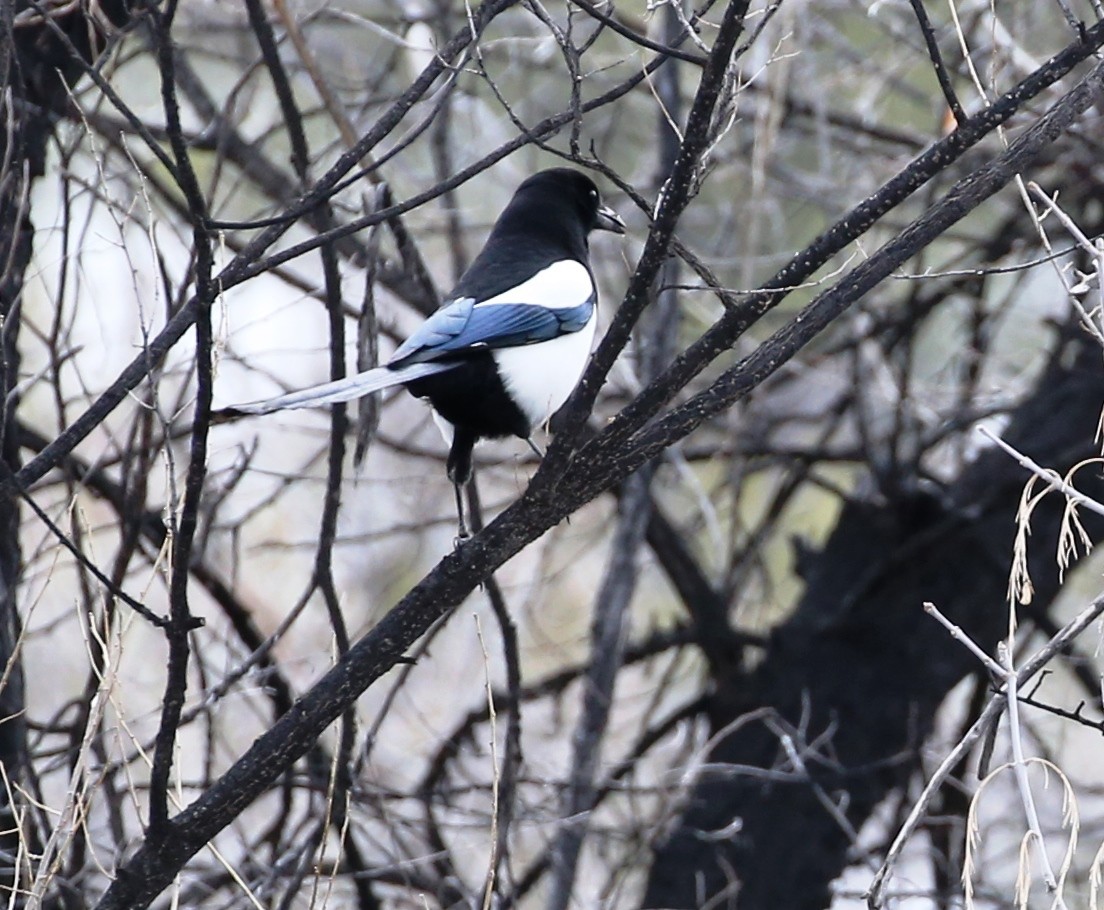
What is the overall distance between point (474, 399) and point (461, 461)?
8.7 inches

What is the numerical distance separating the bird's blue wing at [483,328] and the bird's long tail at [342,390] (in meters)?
0.03

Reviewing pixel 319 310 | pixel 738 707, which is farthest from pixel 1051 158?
pixel 319 310

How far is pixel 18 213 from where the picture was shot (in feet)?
9.48

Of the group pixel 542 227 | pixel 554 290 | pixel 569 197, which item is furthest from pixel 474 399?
pixel 569 197

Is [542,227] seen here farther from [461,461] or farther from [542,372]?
[461,461]

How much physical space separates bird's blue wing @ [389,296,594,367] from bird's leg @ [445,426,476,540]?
231 mm

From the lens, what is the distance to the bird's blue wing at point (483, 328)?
10.4 feet

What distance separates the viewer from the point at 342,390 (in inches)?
106

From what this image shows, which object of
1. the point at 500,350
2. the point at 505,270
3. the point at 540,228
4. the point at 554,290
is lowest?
the point at 500,350

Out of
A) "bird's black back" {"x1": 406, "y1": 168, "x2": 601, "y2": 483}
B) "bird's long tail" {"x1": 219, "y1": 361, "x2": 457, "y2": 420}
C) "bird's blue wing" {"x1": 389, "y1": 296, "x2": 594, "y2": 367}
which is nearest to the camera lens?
"bird's long tail" {"x1": 219, "y1": 361, "x2": 457, "y2": 420}

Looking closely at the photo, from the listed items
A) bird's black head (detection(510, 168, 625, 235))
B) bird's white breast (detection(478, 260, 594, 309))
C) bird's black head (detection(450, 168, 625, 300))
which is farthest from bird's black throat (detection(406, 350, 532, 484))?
bird's black head (detection(510, 168, 625, 235))

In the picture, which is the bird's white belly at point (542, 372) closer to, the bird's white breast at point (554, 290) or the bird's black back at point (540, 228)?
the bird's white breast at point (554, 290)

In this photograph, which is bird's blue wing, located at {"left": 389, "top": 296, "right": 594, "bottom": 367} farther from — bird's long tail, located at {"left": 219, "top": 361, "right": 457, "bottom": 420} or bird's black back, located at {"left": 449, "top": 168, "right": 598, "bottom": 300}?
bird's black back, located at {"left": 449, "top": 168, "right": 598, "bottom": 300}

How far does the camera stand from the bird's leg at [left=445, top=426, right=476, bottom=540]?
341 cm
